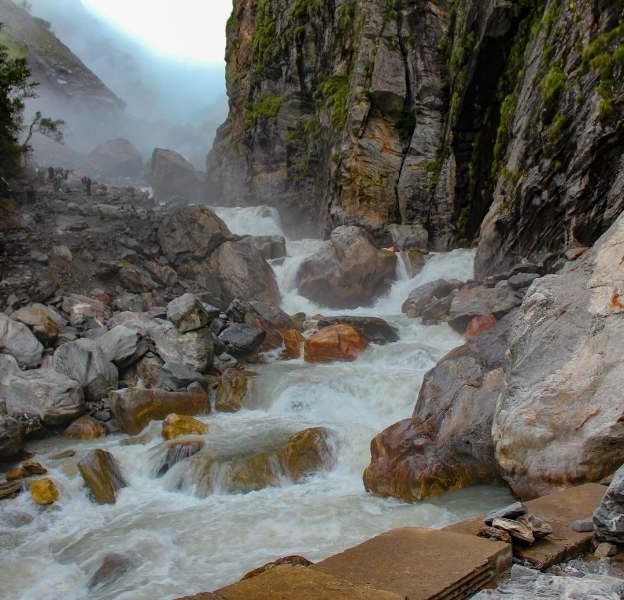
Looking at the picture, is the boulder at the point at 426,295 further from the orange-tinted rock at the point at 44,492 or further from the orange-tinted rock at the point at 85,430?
the orange-tinted rock at the point at 44,492

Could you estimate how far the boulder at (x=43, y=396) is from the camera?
1347 centimetres

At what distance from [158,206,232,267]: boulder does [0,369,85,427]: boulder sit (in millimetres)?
13110

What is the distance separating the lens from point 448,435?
9.90 metres

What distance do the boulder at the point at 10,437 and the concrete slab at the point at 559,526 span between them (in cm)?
963

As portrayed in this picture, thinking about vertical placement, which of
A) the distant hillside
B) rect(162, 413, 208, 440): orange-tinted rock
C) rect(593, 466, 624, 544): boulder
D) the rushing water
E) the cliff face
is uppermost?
the distant hillside

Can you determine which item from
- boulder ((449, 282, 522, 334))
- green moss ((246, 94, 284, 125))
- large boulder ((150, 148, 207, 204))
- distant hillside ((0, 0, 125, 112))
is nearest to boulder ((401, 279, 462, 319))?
boulder ((449, 282, 522, 334))

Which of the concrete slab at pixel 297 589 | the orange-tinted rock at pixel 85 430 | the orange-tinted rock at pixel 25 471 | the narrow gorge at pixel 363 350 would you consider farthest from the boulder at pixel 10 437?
the concrete slab at pixel 297 589

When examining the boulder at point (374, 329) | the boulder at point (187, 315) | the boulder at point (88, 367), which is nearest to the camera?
the boulder at point (88, 367)

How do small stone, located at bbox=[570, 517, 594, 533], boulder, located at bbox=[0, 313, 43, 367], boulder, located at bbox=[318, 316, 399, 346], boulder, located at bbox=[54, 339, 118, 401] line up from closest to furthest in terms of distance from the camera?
small stone, located at bbox=[570, 517, 594, 533], boulder, located at bbox=[54, 339, 118, 401], boulder, located at bbox=[0, 313, 43, 367], boulder, located at bbox=[318, 316, 399, 346]

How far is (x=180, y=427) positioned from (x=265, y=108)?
34187mm

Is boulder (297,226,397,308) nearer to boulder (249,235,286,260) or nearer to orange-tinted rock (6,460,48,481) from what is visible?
boulder (249,235,286,260)

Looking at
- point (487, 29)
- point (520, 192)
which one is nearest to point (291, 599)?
point (520, 192)

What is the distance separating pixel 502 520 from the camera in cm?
501

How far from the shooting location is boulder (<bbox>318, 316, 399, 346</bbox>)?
61.7 ft
